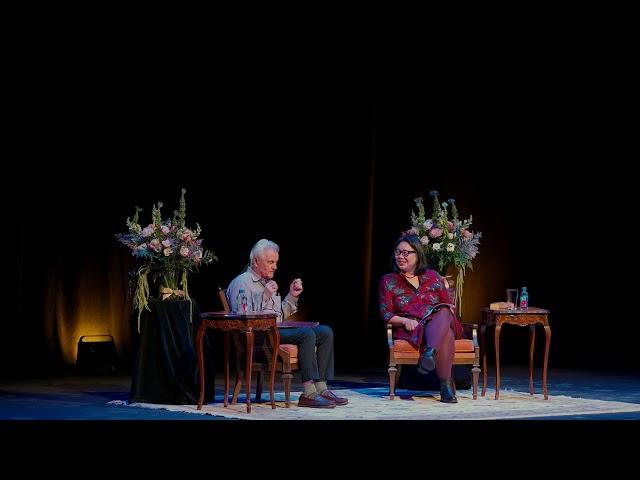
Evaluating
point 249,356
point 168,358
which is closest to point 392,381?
point 249,356

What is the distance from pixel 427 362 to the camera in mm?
7465

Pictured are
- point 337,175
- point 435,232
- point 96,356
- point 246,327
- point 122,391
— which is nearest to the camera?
point 246,327

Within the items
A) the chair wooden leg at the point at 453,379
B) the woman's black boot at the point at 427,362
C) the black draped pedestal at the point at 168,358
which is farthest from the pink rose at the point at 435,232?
the black draped pedestal at the point at 168,358

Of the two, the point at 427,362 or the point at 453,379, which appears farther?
the point at 453,379

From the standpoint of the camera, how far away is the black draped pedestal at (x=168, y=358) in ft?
24.0

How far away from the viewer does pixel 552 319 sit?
10133 millimetres

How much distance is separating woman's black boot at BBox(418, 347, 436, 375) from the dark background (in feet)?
8.23

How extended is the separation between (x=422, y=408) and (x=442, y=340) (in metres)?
0.60

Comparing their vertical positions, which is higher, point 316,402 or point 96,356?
point 96,356

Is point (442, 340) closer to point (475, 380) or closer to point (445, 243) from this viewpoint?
point (475, 380)

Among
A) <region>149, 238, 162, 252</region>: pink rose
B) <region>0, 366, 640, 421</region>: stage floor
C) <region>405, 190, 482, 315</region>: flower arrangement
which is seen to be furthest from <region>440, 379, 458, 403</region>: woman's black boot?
<region>149, 238, 162, 252</region>: pink rose

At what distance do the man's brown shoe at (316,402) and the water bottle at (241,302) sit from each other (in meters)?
0.66

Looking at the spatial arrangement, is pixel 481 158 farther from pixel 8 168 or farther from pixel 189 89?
pixel 8 168

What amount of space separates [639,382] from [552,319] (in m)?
1.68
